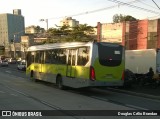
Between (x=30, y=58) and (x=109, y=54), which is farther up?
(x=109, y=54)

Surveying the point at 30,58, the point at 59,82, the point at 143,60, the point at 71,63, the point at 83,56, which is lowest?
the point at 59,82

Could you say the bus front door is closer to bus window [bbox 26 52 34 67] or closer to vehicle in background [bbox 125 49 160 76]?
bus window [bbox 26 52 34 67]

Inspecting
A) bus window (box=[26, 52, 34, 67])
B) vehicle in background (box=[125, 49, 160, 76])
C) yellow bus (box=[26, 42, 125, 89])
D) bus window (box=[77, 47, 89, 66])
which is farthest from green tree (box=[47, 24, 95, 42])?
bus window (box=[77, 47, 89, 66])

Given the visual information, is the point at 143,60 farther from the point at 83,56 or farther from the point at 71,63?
the point at 83,56

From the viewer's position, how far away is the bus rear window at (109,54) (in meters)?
19.1

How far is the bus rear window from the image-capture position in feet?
62.6

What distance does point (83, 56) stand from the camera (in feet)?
63.9

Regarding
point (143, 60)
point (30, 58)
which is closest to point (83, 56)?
point (30, 58)

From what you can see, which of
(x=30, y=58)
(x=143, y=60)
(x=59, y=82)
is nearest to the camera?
(x=59, y=82)

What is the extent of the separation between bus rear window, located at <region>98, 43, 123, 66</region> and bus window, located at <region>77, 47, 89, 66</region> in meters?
0.72

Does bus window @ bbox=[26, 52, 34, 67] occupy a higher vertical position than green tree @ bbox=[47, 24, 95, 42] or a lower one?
lower

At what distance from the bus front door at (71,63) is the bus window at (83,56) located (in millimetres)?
665

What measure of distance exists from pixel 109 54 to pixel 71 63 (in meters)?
2.61

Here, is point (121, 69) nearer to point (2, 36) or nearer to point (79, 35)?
point (79, 35)
